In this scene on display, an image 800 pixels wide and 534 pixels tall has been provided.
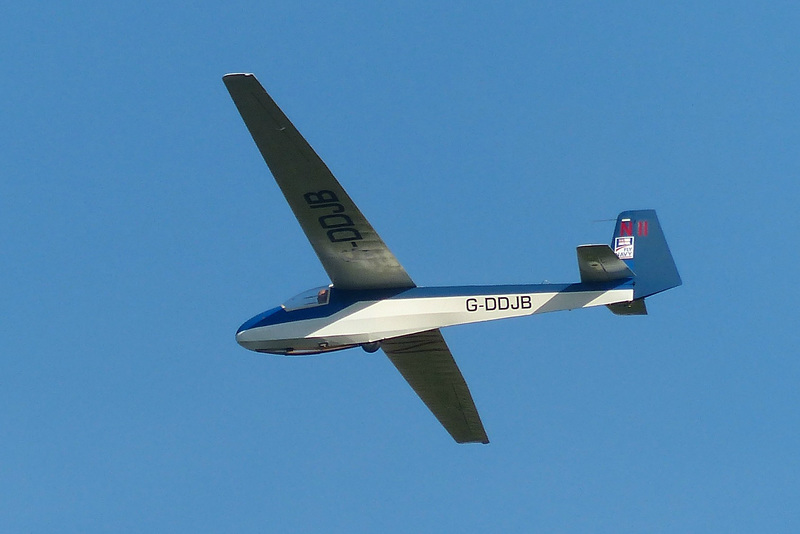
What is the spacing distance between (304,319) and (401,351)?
3217 mm

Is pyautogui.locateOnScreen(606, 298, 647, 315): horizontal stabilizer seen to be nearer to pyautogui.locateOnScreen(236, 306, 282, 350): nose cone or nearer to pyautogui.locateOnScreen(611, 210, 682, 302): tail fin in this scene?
pyautogui.locateOnScreen(611, 210, 682, 302): tail fin

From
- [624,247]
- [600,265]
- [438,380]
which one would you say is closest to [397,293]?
[438,380]

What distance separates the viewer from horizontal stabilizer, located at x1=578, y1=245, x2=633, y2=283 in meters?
22.1

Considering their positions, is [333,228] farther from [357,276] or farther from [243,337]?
[243,337]

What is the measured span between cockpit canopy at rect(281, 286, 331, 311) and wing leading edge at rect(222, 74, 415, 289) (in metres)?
0.46

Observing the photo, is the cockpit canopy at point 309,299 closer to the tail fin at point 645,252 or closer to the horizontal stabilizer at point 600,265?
the horizontal stabilizer at point 600,265

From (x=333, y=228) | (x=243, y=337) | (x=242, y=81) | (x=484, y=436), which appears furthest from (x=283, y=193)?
(x=484, y=436)

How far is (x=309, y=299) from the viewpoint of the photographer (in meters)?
24.6

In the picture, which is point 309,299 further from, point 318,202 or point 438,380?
point 438,380

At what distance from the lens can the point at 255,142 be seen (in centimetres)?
2130

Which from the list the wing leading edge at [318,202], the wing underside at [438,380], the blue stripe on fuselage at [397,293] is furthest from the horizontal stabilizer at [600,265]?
the wing underside at [438,380]

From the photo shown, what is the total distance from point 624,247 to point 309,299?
24.0 feet

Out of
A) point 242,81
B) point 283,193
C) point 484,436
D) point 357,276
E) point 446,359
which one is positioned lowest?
point 484,436

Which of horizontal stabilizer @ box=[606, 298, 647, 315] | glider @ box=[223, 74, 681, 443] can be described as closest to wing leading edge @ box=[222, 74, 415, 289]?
glider @ box=[223, 74, 681, 443]
